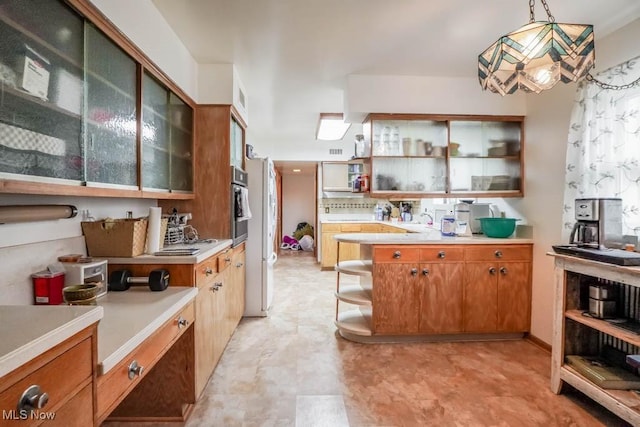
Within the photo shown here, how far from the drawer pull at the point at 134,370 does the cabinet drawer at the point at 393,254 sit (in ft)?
6.59

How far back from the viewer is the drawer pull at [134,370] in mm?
1074

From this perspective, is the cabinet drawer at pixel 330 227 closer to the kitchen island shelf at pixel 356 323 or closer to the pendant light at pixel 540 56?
the kitchen island shelf at pixel 356 323

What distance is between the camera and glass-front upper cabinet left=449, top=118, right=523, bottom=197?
3.18 m

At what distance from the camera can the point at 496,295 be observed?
285 cm

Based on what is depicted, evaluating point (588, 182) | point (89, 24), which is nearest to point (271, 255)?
point (89, 24)

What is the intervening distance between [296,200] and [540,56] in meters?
7.58

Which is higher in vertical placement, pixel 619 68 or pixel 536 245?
pixel 619 68

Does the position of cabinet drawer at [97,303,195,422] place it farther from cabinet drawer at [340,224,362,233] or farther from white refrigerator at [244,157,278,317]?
cabinet drawer at [340,224,362,233]

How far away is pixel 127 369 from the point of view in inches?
41.6

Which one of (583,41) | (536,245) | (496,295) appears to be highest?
(583,41)

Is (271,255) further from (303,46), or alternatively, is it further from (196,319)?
(303,46)

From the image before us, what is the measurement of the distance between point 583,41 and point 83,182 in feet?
7.23

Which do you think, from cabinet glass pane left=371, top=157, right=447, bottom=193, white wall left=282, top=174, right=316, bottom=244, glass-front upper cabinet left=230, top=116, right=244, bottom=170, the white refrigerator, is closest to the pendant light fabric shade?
cabinet glass pane left=371, top=157, right=447, bottom=193

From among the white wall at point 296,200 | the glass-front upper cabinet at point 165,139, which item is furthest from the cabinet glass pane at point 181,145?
the white wall at point 296,200
